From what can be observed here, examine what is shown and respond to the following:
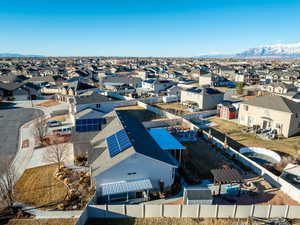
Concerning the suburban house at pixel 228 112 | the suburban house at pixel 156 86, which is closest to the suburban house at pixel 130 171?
the suburban house at pixel 228 112

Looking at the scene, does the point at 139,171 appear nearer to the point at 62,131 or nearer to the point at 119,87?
the point at 62,131

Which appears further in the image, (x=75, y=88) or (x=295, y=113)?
(x=75, y=88)

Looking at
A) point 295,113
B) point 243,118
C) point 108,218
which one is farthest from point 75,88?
point 295,113

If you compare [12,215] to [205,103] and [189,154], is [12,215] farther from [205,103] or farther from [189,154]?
[205,103]

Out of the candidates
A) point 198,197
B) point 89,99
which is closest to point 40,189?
point 198,197

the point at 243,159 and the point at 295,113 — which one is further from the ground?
the point at 295,113

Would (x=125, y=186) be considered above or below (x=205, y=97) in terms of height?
below

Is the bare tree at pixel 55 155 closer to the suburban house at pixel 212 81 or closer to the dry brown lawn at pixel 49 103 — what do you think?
the dry brown lawn at pixel 49 103
